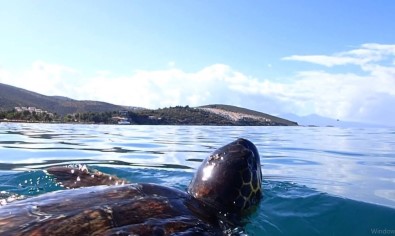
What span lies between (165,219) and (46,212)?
43.8 inches

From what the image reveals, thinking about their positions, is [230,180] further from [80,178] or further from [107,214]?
[80,178]

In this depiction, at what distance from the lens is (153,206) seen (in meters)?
4.30

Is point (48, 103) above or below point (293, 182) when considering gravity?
above

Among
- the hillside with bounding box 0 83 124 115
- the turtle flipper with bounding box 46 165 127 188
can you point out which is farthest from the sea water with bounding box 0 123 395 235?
the hillside with bounding box 0 83 124 115

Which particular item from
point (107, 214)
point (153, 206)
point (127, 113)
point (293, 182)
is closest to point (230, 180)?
point (153, 206)

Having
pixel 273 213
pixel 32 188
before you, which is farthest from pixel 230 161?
pixel 32 188

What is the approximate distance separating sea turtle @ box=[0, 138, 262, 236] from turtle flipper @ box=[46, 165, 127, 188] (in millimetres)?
1634

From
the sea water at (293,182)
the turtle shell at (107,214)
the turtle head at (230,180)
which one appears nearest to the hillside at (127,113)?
the sea water at (293,182)

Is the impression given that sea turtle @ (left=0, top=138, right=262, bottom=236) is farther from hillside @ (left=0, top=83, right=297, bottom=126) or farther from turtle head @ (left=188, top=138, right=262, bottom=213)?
hillside @ (left=0, top=83, right=297, bottom=126)

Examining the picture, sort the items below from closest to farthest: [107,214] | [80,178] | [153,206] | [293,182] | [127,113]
A: [107,214], [153,206], [80,178], [293,182], [127,113]

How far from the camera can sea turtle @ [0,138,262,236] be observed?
143 inches

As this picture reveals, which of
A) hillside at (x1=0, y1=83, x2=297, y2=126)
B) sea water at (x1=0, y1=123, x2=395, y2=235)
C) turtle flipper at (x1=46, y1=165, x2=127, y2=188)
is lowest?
sea water at (x1=0, y1=123, x2=395, y2=235)

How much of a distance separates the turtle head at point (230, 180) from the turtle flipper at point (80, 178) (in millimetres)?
1613

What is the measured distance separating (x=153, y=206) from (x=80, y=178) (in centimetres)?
301
